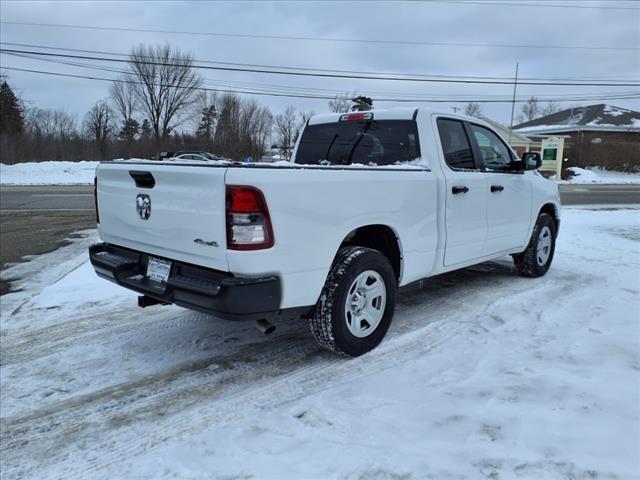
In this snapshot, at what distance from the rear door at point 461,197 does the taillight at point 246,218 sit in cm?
200

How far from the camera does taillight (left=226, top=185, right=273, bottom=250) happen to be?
2.88 meters

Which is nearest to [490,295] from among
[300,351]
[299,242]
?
[300,351]

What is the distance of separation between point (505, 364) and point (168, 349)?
2615 millimetres

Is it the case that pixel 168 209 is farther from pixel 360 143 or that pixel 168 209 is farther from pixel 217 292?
pixel 360 143

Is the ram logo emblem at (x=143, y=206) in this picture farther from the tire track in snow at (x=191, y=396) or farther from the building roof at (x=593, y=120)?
the building roof at (x=593, y=120)

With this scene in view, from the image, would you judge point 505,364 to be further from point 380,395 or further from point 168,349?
point 168,349

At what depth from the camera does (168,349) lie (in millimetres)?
4074

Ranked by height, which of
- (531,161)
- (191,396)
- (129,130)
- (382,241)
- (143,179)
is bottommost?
(191,396)

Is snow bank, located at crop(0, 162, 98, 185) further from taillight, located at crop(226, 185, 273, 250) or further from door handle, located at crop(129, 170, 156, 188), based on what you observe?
Answer: taillight, located at crop(226, 185, 273, 250)

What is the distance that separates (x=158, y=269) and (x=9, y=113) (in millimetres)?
50622

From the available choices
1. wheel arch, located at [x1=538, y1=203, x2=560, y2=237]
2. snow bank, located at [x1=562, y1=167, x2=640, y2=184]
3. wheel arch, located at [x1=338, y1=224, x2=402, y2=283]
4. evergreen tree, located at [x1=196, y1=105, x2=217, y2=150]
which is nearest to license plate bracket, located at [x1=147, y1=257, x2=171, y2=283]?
wheel arch, located at [x1=338, y1=224, x2=402, y2=283]

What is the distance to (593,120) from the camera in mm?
57031

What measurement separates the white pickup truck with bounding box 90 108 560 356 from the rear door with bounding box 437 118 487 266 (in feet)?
0.05

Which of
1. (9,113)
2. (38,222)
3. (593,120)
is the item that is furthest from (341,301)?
(593,120)
